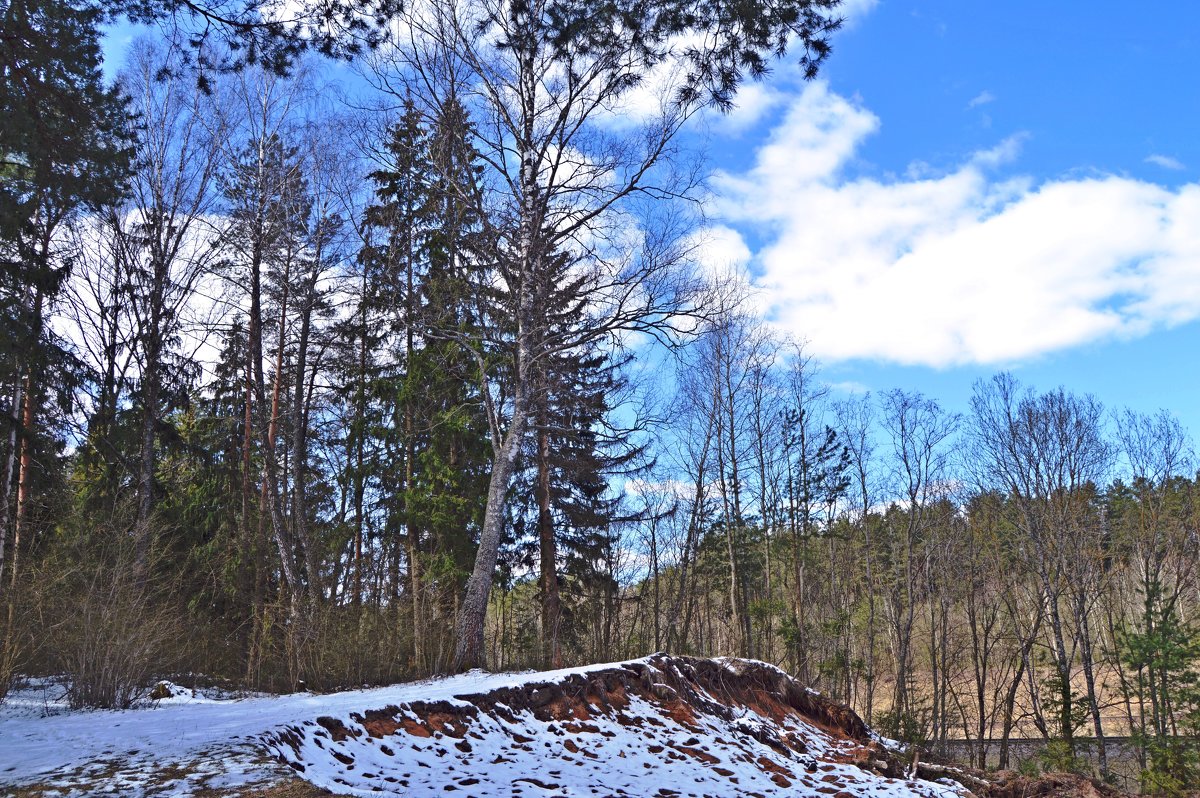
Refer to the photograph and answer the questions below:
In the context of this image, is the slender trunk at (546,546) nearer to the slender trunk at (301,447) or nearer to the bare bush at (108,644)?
the slender trunk at (301,447)

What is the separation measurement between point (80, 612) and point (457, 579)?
8524 mm

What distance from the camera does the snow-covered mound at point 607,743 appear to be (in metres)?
5.40

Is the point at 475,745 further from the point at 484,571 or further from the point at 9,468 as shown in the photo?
the point at 9,468

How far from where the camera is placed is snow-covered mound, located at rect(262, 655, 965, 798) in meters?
5.40

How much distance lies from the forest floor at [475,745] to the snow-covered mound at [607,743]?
21 millimetres

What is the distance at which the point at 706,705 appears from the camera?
30.8 feet

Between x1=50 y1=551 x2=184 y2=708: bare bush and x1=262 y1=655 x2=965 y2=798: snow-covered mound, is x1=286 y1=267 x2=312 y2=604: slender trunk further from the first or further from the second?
x1=262 y1=655 x2=965 y2=798: snow-covered mound

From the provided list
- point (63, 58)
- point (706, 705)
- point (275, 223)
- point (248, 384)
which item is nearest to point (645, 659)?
point (706, 705)

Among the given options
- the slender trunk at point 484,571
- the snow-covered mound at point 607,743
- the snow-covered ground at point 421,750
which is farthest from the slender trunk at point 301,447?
the snow-covered mound at point 607,743

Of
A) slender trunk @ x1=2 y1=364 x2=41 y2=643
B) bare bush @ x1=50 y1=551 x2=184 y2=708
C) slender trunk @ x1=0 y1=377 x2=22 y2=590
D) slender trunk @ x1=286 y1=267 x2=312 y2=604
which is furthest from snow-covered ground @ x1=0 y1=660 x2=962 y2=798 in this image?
slender trunk @ x1=286 y1=267 x2=312 y2=604

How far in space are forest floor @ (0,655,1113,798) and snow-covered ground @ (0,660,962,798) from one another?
0.02 metres

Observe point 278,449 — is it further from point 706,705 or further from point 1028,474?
point 1028,474

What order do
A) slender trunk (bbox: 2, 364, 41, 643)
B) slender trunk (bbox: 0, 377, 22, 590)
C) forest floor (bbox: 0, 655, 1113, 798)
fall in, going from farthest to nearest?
slender trunk (bbox: 0, 377, 22, 590) < slender trunk (bbox: 2, 364, 41, 643) < forest floor (bbox: 0, 655, 1113, 798)

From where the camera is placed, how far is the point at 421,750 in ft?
19.1
